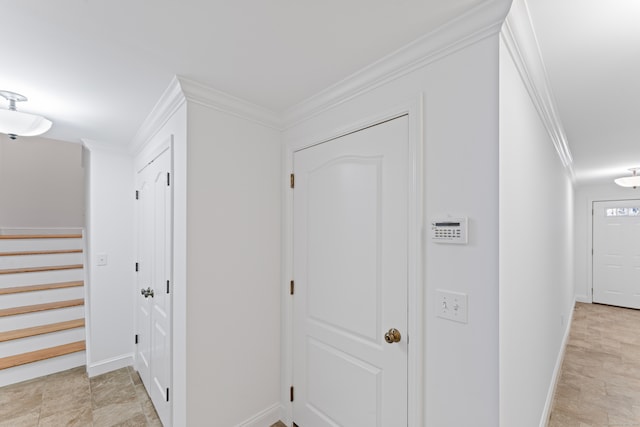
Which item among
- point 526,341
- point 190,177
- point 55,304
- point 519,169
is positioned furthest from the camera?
point 55,304

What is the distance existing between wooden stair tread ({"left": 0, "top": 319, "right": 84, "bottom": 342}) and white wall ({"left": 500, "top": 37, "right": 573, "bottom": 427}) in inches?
157

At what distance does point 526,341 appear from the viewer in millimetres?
1545

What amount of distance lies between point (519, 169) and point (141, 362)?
346 centimetres

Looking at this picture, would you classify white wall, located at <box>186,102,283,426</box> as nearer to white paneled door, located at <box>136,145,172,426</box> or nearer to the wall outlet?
white paneled door, located at <box>136,145,172,426</box>

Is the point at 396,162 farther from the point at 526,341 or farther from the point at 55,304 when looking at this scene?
the point at 55,304

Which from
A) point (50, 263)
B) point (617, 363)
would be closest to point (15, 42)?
point (50, 263)

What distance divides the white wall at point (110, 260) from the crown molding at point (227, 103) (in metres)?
1.88

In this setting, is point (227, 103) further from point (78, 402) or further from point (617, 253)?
point (617, 253)

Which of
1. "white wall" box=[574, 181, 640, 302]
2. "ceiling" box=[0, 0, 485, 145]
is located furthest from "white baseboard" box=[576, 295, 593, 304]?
"ceiling" box=[0, 0, 485, 145]

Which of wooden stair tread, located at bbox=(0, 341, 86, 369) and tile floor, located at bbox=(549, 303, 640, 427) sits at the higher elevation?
wooden stair tread, located at bbox=(0, 341, 86, 369)

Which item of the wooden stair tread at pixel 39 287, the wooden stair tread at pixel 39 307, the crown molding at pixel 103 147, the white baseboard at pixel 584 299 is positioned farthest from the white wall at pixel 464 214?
the white baseboard at pixel 584 299

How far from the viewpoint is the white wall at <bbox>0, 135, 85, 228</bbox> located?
3109 millimetres

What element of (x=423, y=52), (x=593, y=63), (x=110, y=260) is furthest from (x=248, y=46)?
(x=110, y=260)

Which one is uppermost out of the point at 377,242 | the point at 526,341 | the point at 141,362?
the point at 377,242
